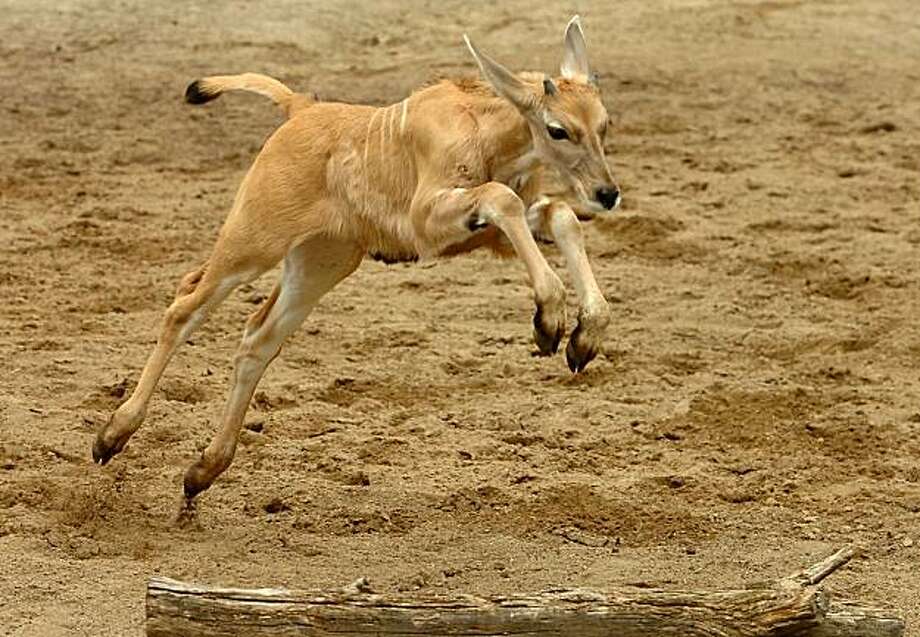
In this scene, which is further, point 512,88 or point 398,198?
point 398,198

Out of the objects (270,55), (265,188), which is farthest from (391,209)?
(270,55)

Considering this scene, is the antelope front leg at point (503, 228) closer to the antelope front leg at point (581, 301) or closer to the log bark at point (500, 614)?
the antelope front leg at point (581, 301)

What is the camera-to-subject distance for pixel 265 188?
7.38 m

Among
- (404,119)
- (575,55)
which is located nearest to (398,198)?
(404,119)

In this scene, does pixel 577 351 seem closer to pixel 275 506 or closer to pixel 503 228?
pixel 503 228

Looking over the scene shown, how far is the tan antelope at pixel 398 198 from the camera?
670 centimetres

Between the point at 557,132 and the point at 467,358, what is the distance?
2.45 meters

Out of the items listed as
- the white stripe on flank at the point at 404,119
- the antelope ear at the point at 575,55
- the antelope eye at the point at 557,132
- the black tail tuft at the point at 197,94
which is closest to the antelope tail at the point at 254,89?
the black tail tuft at the point at 197,94

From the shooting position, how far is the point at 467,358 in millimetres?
9023

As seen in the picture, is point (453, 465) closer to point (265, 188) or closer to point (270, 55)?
point (265, 188)

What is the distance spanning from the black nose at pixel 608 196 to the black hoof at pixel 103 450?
6.79ft

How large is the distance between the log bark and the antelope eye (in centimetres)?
215

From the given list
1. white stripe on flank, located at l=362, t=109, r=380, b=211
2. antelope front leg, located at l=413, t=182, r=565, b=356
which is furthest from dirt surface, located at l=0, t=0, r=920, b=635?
white stripe on flank, located at l=362, t=109, r=380, b=211

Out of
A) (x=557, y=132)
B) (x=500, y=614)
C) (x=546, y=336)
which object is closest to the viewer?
(x=500, y=614)
